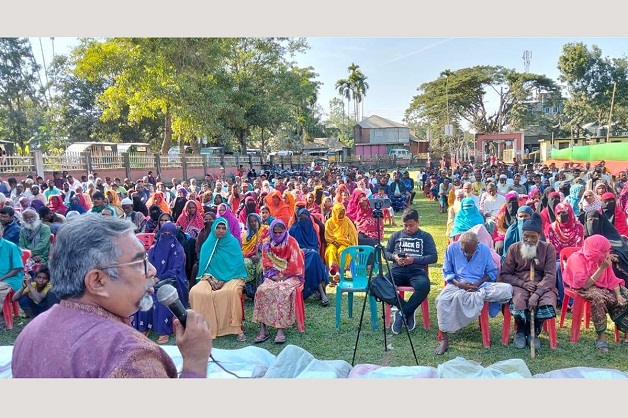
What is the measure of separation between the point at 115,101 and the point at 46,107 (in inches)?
844

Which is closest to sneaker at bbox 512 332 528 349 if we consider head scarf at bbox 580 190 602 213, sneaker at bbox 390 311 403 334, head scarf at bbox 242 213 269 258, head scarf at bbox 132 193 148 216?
sneaker at bbox 390 311 403 334

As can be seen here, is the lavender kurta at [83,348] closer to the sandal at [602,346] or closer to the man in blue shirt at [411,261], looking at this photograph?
the man in blue shirt at [411,261]

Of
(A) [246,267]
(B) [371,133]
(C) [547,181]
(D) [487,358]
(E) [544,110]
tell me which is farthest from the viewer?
(B) [371,133]

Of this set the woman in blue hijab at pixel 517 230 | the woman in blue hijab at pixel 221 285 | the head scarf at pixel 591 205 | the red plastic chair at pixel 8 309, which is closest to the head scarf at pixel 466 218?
the woman in blue hijab at pixel 517 230

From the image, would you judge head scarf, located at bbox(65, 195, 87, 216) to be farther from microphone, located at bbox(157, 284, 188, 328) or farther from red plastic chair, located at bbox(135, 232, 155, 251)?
microphone, located at bbox(157, 284, 188, 328)

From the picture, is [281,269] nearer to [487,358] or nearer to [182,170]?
[487,358]

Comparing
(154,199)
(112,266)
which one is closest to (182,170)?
(154,199)

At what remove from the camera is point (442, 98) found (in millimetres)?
36000

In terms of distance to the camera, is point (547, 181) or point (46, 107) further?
point (46, 107)

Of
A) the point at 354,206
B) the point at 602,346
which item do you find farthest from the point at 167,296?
the point at 354,206

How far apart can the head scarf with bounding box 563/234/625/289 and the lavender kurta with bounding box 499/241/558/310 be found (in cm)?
23

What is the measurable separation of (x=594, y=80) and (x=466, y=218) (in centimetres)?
3088

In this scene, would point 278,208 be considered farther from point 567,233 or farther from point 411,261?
point 567,233

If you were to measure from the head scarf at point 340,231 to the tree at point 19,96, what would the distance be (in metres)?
32.3
